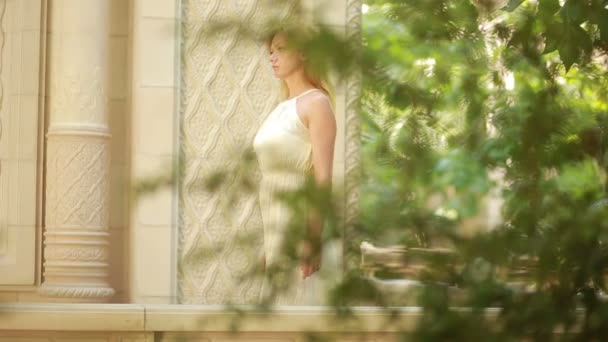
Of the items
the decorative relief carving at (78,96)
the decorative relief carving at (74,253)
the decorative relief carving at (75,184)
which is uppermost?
the decorative relief carving at (78,96)

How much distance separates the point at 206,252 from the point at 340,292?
21 centimetres

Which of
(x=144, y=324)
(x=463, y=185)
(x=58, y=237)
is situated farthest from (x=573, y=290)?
(x=58, y=237)

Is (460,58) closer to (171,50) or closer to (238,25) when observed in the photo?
(238,25)

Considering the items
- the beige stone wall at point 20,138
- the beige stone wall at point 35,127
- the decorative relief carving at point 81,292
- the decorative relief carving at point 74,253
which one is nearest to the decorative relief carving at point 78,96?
the beige stone wall at point 35,127

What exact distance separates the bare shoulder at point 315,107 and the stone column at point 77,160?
2.35m

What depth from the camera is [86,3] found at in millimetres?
7746

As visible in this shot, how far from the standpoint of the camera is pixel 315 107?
18.0 feet

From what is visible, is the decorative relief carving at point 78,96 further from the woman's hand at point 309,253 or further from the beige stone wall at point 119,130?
the woman's hand at point 309,253

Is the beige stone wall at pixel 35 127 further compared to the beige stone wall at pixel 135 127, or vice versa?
the beige stone wall at pixel 35 127

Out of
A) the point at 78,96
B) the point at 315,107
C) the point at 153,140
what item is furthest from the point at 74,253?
the point at 315,107

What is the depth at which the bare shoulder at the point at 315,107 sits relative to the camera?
5.49 m

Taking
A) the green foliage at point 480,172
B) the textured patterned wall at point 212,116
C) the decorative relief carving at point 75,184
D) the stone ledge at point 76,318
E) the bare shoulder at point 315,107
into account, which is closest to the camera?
the green foliage at point 480,172

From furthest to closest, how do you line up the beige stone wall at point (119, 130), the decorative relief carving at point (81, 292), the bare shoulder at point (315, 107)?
the beige stone wall at point (119, 130) → the decorative relief carving at point (81, 292) → the bare shoulder at point (315, 107)

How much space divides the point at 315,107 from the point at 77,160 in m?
2.44
